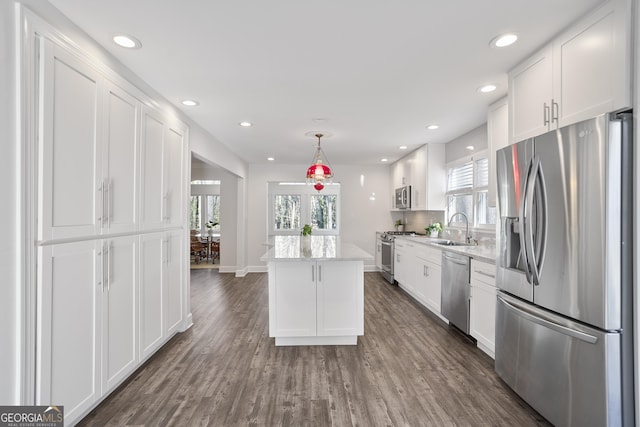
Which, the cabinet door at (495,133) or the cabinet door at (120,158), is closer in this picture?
the cabinet door at (120,158)

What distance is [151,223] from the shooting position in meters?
2.76

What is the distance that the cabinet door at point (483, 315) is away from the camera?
284 centimetres

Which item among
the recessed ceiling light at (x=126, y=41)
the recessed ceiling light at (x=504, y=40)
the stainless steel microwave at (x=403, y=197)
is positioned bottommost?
the stainless steel microwave at (x=403, y=197)

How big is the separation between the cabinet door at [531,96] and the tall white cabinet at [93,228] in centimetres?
304

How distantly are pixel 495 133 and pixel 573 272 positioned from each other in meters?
1.82

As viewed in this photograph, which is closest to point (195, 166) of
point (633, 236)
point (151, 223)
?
point (151, 223)

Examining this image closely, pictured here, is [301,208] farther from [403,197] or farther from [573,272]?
[573,272]

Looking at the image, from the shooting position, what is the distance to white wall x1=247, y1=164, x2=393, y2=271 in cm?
723

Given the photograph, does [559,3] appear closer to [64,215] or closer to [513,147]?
[513,147]

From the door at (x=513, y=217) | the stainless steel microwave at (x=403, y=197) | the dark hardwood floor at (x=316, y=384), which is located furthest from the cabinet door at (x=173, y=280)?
the stainless steel microwave at (x=403, y=197)

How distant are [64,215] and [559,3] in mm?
3060

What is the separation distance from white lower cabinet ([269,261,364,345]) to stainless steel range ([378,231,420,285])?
2.89 meters

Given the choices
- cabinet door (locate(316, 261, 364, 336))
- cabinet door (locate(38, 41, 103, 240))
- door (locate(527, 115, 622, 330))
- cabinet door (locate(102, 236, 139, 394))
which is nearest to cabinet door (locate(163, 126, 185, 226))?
cabinet door (locate(102, 236, 139, 394))

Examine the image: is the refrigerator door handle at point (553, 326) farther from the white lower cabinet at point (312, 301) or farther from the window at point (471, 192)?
the window at point (471, 192)
